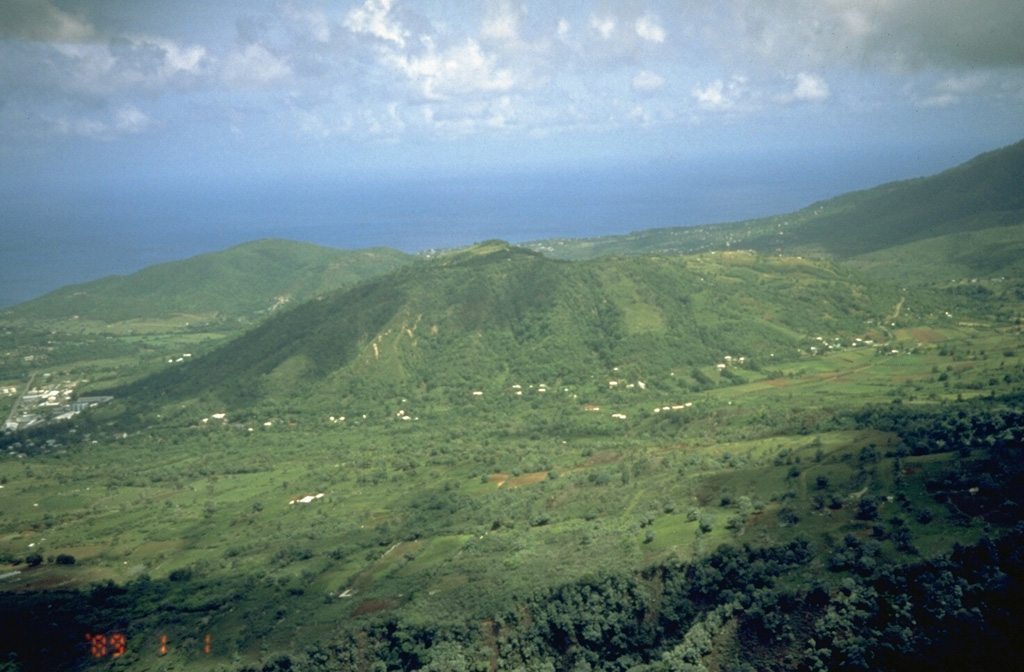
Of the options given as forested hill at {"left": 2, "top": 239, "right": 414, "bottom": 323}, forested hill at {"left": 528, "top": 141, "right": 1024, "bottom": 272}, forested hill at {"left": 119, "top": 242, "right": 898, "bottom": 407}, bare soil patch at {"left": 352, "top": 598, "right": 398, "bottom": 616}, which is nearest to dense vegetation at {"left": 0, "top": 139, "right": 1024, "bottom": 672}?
bare soil patch at {"left": 352, "top": 598, "right": 398, "bottom": 616}

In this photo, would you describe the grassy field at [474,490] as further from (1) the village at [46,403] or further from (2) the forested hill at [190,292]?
(2) the forested hill at [190,292]

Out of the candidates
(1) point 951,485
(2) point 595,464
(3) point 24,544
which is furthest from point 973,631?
(3) point 24,544

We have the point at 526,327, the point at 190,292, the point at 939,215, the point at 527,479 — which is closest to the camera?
the point at 527,479

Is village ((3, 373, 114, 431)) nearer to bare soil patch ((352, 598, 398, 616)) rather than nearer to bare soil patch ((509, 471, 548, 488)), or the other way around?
bare soil patch ((509, 471, 548, 488))

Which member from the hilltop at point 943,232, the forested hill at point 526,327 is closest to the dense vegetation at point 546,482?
the forested hill at point 526,327

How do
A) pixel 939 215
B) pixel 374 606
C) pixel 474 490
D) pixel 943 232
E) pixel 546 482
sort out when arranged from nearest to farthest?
pixel 374 606
pixel 546 482
pixel 474 490
pixel 943 232
pixel 939 215

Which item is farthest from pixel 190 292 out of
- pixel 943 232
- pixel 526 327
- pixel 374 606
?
pixel 943 232

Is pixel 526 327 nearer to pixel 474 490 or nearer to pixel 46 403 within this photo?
pixel 474 490
